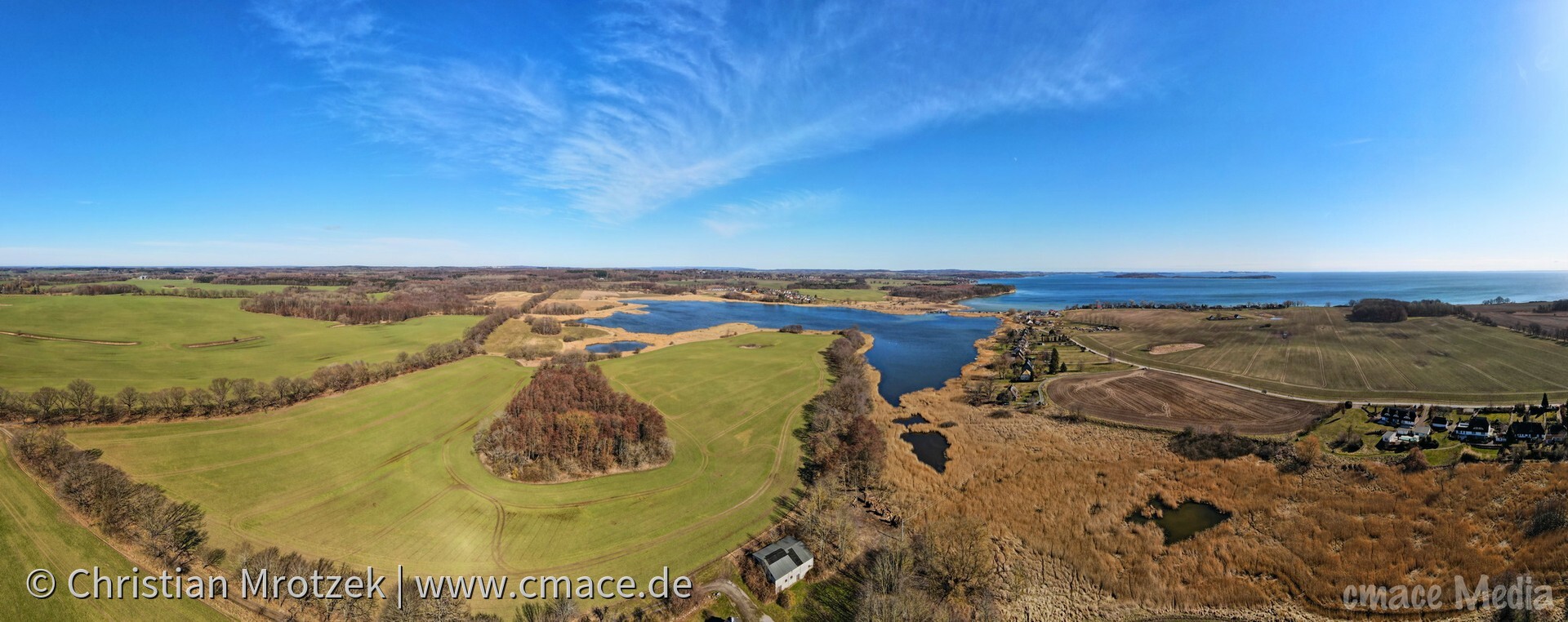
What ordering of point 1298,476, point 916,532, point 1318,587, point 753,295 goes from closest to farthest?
point 1318,587
point 916,532
point 1298,476
point 753,295

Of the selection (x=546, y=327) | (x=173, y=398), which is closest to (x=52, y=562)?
(x=173, y=398)

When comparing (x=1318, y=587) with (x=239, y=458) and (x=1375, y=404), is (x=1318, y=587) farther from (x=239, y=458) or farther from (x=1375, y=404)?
(x=239, y=458)

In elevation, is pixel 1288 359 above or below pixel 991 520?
above

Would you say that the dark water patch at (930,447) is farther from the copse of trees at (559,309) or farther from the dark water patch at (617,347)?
the copse of trees at (559,309)

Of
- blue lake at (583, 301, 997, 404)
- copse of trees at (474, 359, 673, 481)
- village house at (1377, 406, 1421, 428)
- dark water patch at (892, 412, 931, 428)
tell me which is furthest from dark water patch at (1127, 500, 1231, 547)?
copse of trees at (474, 359, 673, 481)

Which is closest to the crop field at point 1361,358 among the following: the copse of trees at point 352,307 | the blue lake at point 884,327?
the blue lake at point 884,327

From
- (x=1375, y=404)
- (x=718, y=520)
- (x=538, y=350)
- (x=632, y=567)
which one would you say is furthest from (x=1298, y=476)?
(x=538, y=350)
